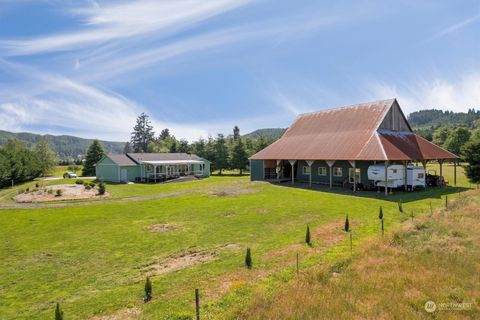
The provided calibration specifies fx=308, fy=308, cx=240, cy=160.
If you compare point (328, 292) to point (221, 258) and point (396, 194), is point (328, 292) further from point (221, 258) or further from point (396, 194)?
point (396, 194)

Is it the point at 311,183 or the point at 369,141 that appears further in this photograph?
the point at 311,183

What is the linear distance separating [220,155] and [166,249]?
49832mm

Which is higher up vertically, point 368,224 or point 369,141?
point 369,141

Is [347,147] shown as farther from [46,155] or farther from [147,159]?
[46,155]

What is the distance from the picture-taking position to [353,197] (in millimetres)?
26062

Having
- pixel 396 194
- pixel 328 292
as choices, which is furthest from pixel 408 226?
pixel 396 194

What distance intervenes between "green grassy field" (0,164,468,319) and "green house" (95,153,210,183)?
22480mm

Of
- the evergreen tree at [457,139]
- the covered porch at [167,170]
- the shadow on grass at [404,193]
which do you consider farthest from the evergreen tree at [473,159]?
the evergreen tree at [457,139]

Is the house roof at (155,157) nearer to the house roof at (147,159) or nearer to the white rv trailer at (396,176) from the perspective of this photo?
the house roof at (147,159)

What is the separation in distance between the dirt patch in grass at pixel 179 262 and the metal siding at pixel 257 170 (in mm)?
30222

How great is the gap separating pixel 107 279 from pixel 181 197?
18.9m

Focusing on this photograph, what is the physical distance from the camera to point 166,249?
13.7m

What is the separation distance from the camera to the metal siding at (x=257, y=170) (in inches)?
1687

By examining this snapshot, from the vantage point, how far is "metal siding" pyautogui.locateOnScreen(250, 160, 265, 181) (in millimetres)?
42844
